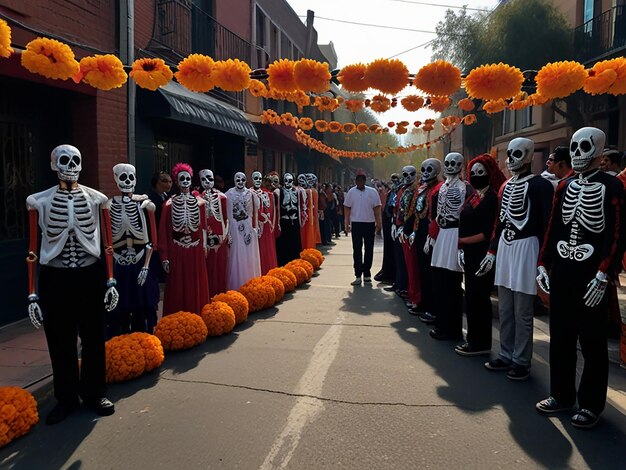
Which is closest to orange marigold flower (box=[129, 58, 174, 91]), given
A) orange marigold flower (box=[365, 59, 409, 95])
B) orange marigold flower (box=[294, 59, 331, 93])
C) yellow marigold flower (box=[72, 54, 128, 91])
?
yellow marigold flower (box=[72, 54, 128, 91])

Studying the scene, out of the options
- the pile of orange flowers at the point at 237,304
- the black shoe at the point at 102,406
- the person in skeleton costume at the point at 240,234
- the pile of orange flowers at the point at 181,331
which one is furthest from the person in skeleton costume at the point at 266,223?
the black shoe at the point at 102,406

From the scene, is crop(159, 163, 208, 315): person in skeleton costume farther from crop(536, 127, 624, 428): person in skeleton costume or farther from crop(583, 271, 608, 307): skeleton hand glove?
crop(583, 271, 608, 307): skeleton hand glove

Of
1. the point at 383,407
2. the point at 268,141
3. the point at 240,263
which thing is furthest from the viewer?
the point at 268,141

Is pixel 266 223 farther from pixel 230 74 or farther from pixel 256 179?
pixel 230 74

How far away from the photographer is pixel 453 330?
6.31 m

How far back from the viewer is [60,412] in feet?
13.6

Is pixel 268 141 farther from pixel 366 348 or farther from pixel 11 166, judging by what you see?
pixel 366 348

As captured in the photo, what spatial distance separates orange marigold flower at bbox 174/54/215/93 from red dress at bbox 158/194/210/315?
5.23ft

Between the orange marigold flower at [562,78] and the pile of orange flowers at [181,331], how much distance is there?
5.32 meters

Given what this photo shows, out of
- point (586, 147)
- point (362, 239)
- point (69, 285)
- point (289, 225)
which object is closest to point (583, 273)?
point (586, 147)

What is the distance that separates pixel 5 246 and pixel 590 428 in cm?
726

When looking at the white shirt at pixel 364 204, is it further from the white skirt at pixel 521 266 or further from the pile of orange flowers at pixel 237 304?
the white skirt at pixel 521 266

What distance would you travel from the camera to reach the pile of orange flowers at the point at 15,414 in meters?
3.72

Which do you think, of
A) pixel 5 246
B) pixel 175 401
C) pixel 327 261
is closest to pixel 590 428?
pixel 175 401
